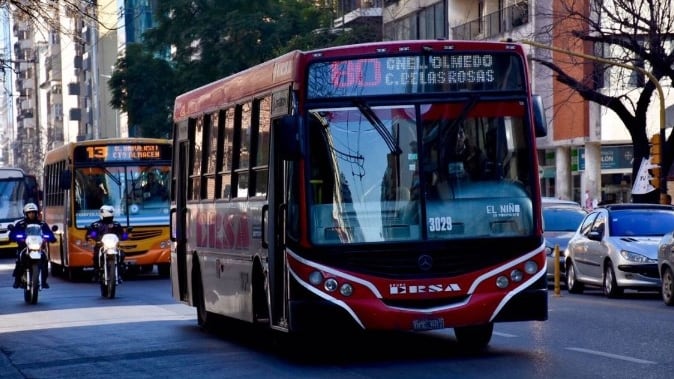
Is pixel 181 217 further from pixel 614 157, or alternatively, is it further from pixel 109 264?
pixel 614 157

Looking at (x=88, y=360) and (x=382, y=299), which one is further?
(x=88, y=360)

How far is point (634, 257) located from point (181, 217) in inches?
337

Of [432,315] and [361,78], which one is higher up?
[361,78]

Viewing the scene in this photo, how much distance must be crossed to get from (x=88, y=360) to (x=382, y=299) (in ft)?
11.3

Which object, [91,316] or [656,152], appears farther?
[656,152]

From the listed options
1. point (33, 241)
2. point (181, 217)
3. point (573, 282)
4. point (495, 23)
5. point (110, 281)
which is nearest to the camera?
point (181, 217)

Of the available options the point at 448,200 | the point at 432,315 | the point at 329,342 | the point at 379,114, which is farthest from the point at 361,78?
the point at 329,342

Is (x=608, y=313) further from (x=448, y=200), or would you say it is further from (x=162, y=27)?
(x=162, y=27)

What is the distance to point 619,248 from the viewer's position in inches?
1008

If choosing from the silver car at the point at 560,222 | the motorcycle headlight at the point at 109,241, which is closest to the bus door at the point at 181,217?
the motorcycle headlight at the point at 109,241

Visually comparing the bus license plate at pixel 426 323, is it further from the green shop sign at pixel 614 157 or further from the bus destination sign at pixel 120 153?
the green shop sign at pixel 614 157

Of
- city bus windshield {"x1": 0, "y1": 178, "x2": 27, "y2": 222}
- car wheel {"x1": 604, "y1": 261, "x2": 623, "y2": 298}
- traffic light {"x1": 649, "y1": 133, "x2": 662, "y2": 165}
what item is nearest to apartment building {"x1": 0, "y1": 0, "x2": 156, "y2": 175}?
city bus windshield {"x1": 0, "y1": 178, "x2": 27, "y2": 222}

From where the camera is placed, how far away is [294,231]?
45.2 ft

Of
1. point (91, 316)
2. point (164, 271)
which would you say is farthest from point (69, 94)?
point (91, 316)
